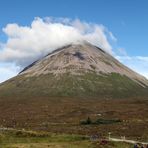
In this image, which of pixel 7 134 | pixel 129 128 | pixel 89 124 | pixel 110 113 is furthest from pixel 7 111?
pixel 7 134

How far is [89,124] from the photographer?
387ft

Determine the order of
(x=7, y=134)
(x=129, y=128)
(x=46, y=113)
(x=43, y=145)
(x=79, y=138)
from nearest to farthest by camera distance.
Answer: (x=43, y=145)
(x=79, y=138)
(x=7, y=134)
(x=129, y=128)
(x=46, y=113)

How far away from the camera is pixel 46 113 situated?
6580 inches

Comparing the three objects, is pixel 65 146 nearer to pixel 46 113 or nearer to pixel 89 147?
pixel 89 147

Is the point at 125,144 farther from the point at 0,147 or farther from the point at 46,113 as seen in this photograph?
the point at 46,113

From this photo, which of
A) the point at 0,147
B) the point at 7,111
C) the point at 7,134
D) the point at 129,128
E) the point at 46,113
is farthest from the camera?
the point at 7,111

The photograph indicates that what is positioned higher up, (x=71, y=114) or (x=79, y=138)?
(x=71, y=114)

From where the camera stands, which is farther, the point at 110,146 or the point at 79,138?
the point at 79,138

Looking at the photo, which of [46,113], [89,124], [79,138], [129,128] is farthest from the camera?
[46,113]

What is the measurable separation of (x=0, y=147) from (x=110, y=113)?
330ft

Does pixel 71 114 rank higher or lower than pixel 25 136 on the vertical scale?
higher

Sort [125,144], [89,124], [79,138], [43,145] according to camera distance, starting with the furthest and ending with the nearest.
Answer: [89,124] < [79,138] < [125,144] < [43,145]

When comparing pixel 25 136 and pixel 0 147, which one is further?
pixel 25 136

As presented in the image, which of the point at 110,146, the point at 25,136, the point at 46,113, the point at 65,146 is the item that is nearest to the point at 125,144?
the point at 110,146
